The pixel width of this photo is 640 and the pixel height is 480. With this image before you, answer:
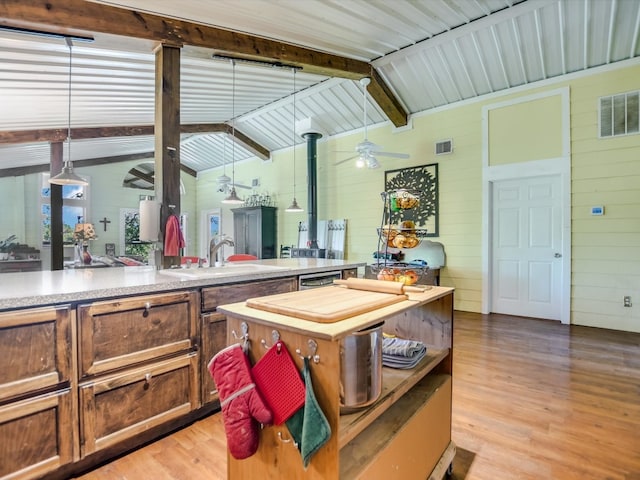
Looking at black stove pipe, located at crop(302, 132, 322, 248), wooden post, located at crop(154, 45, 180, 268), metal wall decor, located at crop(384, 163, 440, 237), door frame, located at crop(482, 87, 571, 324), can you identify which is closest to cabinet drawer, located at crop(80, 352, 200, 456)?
wooden post, located at crop(154, 45, 180, 268)

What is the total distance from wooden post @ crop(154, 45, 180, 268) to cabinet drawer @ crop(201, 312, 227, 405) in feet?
3.04

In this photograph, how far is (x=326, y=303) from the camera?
120 cm

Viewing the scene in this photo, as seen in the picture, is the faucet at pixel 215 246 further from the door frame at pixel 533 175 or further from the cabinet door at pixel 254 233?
the cabinet door at pixel 254 233

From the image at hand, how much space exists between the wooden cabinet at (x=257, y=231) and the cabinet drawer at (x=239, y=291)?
524cm

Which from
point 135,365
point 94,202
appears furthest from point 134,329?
point 94,202

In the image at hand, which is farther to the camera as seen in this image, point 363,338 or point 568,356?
point 568,356

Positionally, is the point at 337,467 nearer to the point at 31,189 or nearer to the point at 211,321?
the point at 211,321

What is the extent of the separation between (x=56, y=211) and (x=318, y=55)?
206 inches

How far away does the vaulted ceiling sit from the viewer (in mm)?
2994

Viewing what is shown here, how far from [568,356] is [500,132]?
10.4 feet

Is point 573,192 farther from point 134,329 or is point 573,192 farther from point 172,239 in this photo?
point 134,329

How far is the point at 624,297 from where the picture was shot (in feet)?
13.2

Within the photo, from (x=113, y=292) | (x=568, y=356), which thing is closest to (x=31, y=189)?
(x=113, y=292)

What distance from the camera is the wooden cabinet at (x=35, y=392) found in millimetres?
1385
